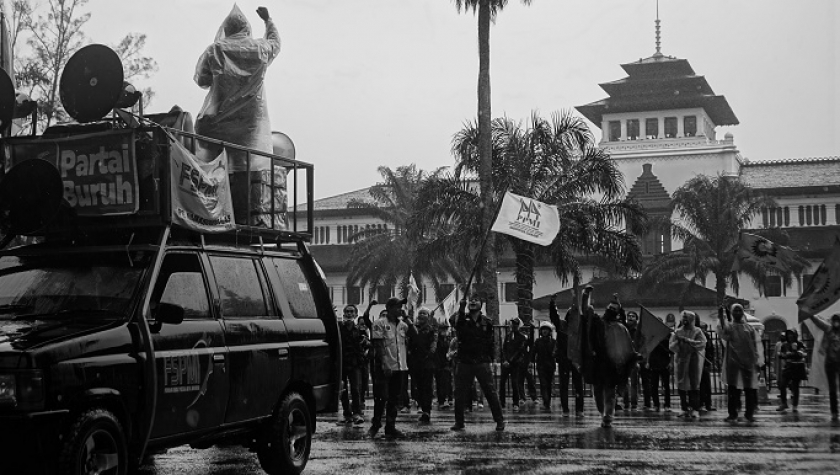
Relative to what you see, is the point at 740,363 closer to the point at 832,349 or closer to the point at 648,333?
the point at 832,349

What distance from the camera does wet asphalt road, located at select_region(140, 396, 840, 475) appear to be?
34.9 feet

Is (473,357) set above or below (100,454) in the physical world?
above

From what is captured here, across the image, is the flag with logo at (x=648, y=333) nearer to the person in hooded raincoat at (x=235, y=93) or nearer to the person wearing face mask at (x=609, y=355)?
the person wearing face mask at (x=609, y=355)

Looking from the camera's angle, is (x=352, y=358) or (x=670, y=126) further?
(x=670, y=126)

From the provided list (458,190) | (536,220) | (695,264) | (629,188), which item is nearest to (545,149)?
(458,190)

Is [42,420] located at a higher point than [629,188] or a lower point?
lower

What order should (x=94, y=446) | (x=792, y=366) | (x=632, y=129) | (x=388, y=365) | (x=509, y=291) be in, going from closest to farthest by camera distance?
(x=94, y=446)
(x=388, y=365)
(x=792, y=366)
(x=509, y=291)
(x=632, y=129)

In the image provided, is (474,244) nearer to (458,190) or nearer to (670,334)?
(458,190)

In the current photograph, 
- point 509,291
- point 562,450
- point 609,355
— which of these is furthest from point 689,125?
point 562,450

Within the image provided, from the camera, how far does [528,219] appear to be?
74.1 feet

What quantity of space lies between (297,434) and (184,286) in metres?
2.10

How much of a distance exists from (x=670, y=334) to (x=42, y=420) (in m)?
14.4

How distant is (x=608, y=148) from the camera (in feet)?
273

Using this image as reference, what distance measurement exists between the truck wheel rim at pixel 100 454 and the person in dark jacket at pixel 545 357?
47.6ft
